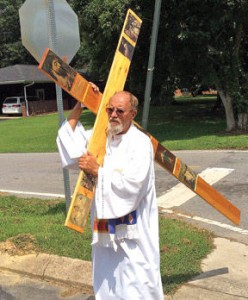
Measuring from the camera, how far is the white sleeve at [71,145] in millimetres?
3010

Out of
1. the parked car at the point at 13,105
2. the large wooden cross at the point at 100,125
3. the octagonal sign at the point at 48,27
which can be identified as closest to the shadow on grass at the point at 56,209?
the octagonal sign at the point at 48,27

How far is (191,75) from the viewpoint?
1734 cm

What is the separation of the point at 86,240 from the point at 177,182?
12.6 feet

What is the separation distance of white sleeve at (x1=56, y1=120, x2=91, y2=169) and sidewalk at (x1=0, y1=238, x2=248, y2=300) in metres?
1.61

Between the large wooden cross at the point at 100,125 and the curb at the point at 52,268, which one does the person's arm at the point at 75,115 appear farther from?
the curb at the point at 52,268

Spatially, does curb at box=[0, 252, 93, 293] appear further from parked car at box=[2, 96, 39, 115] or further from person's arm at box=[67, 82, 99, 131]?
parked car at box=[2, 96, 39, 115]

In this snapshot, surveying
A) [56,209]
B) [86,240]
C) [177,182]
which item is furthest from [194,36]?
[86,240]

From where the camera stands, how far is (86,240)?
5059 millimetres

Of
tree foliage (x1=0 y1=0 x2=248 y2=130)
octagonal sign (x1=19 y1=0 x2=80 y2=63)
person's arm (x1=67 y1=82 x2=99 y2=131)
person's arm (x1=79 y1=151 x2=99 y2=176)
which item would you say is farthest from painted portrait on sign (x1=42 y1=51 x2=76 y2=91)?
tree foliage (x1=0 y1=0 x2=248 y2=130)

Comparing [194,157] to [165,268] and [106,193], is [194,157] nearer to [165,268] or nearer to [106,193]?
[165,268]

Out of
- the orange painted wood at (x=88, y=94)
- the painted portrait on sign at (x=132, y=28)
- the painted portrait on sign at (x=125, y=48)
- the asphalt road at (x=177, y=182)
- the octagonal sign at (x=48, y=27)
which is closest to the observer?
the orange painted wood at (x=88, y=94)

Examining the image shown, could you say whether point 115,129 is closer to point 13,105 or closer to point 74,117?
point 74,117

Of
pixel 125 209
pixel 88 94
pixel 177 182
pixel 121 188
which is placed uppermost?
pixel 88 94

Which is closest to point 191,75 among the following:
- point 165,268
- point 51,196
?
point 51,196
